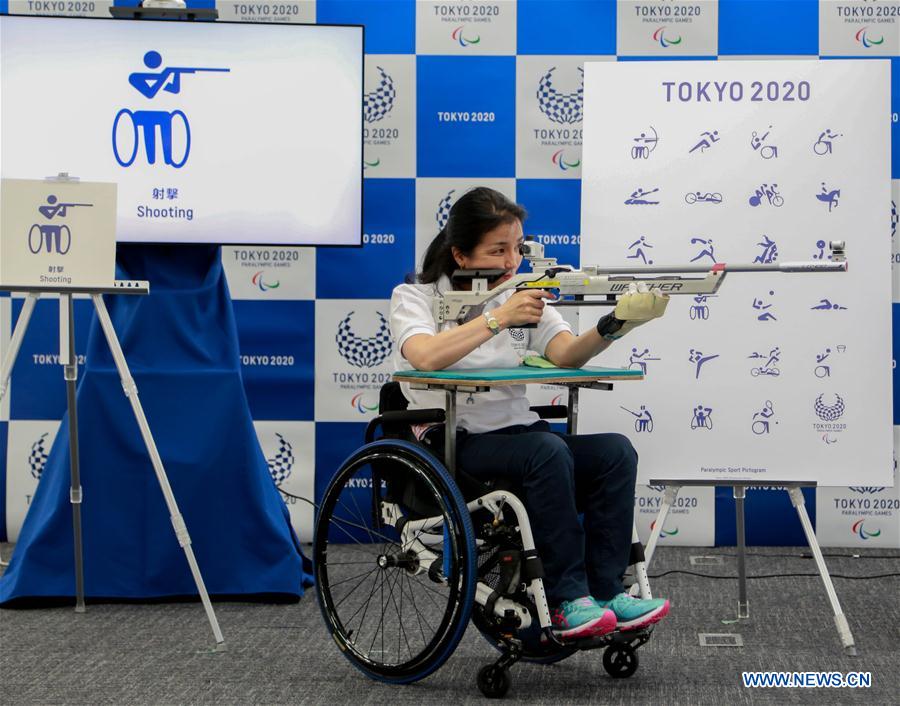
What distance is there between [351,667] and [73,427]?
112 centimetres

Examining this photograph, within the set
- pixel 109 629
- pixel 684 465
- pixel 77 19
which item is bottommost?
pixel 109 629

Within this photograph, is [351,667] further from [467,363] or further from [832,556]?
[832,556]

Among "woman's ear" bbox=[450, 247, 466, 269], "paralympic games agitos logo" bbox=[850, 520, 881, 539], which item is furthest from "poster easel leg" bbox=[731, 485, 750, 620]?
"paralympic games agitos logo" bbox=[850, 520, 881, 539]

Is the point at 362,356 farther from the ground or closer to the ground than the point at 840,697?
farther from the ground

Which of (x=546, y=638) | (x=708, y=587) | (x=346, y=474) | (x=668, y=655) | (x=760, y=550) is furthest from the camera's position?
(x=760, y=550)

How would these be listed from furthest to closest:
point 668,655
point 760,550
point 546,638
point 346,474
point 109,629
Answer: point 760,550
point 109,629
point 668,655
point 346,474
point 546,638

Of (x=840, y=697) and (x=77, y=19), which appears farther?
(x=77, y=19)

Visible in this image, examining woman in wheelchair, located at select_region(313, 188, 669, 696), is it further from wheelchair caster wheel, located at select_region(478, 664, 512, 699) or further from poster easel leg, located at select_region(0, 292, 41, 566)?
poster easel leg, located at select_region(0, 292, 41, 566)

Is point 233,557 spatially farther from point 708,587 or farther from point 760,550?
point 760,550

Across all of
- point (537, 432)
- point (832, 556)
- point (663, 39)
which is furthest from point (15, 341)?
point (832, 556)

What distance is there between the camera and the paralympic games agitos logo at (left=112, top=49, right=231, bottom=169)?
11.4 ft

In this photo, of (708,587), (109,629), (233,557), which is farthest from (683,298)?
(109,629)

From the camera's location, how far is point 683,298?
10.8ft

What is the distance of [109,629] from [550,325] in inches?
56.1
